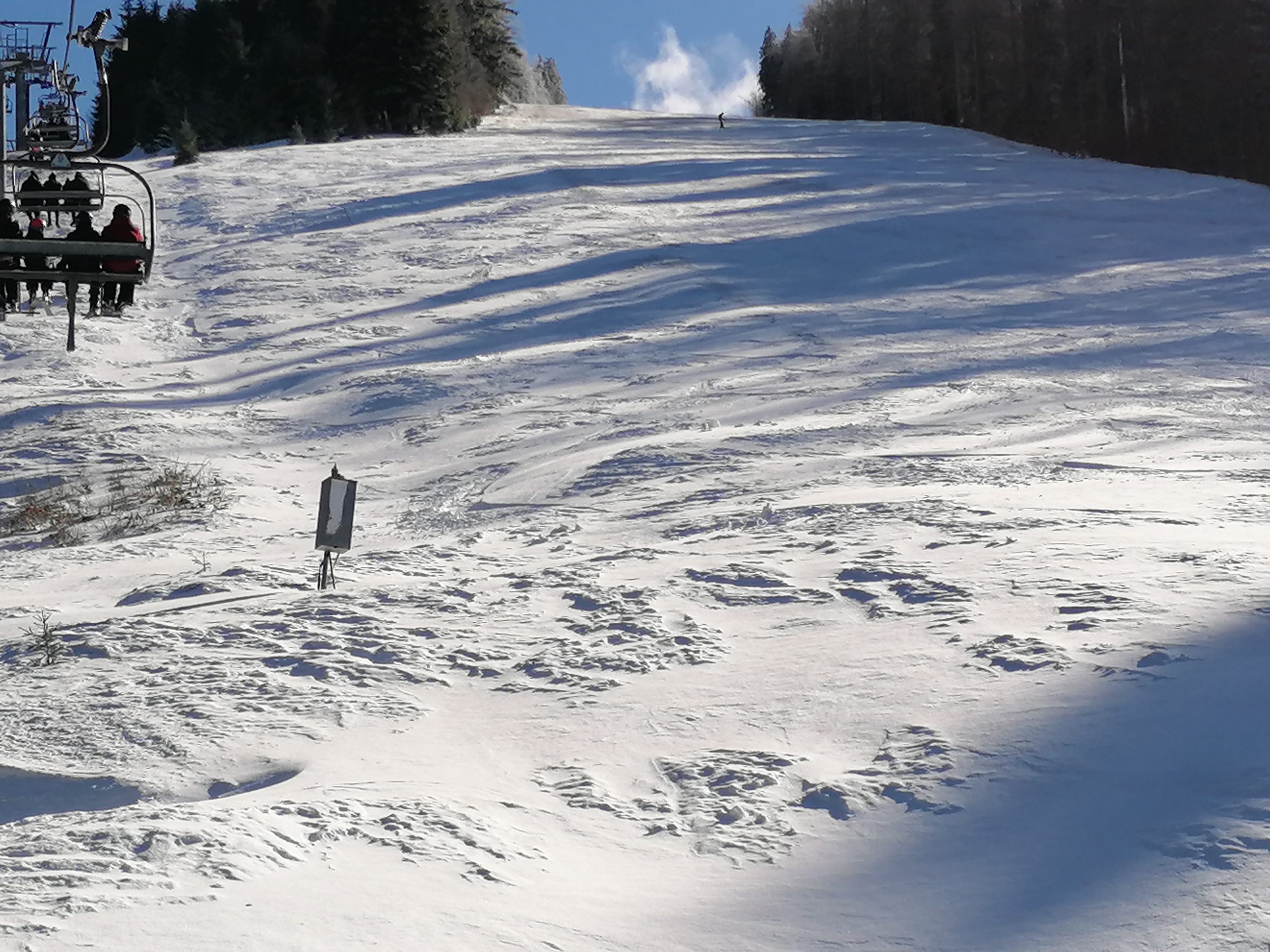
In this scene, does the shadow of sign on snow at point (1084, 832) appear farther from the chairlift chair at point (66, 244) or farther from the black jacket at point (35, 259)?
the black jacket at point (35, 259)

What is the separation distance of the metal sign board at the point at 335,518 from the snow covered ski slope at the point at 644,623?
330 mm

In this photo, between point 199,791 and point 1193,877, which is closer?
point 1193,877

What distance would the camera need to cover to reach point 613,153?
33969 mm

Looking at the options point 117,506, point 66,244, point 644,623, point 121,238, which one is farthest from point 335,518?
point 121,238

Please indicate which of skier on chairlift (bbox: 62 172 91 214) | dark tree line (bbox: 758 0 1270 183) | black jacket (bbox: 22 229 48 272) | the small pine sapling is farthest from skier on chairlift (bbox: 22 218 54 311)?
dark tree line (bbox: 758 0 1270 183)

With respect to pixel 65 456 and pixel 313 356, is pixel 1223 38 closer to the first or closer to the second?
pixel 313 356

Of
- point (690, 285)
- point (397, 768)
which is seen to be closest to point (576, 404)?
point (690, 285)

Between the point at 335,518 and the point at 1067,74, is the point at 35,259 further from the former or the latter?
the point at 1067,74

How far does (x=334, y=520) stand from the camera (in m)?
7.44

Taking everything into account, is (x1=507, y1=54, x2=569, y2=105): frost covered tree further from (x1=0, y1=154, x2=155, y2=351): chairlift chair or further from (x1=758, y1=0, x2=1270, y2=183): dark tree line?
(x1=0, y1=154, x2=155, y2=351): chairlift chair

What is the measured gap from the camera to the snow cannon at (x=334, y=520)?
292 inches

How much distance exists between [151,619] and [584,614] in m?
2.21

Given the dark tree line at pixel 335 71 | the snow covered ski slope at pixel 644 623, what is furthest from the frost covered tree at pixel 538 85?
the snow covered ski slope at pixel 644 623

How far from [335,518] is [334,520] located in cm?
2
